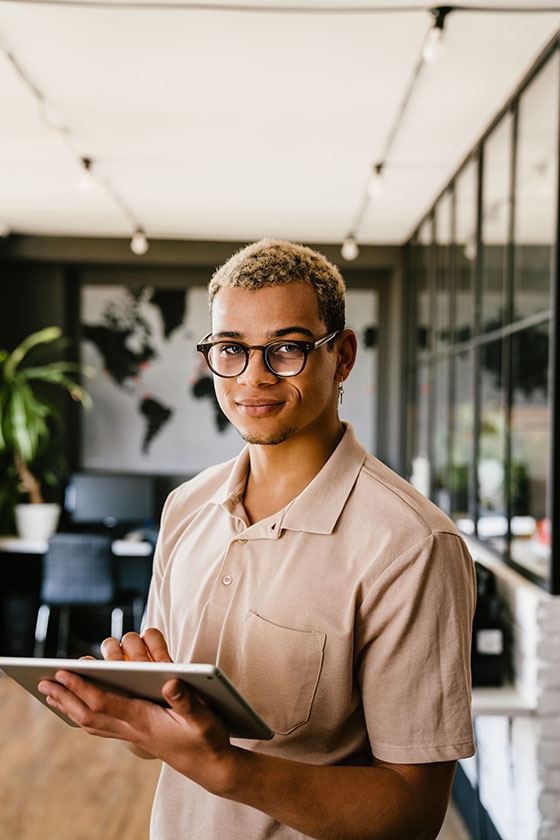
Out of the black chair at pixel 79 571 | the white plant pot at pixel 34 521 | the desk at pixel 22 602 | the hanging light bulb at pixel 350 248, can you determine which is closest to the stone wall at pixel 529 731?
the black chair at pixel 79 571

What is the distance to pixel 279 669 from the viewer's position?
1089mm

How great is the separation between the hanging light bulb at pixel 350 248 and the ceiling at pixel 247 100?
19.3 inches

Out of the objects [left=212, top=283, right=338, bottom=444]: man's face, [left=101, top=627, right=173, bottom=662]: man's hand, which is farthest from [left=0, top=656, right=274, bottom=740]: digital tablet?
[left=212, top=283, right=338, bottom=444]: man's face

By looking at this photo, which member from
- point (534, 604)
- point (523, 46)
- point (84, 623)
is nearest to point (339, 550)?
point (534, 604)

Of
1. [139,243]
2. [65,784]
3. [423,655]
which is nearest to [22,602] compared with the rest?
[65,784]

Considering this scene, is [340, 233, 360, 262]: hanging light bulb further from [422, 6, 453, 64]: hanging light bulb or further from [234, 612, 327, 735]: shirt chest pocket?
[234, 612, 327, 735]: shirt chest pocket

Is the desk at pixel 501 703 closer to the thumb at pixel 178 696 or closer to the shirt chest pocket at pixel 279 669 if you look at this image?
the shirt chest pocket at pixel 279 669

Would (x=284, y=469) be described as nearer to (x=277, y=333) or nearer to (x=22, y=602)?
(x=277, y=333)

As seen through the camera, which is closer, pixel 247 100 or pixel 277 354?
pixel 277 354

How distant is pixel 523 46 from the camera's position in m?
2.83

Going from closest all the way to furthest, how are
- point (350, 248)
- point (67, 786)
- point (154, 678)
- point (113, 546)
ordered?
1. point (154, 678)
2. point (67, 786)
3. point (113, 546)
4. point (350, 248)

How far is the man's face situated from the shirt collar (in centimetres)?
8

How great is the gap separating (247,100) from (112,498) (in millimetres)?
3406

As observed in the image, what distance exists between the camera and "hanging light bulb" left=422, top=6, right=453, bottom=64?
2.54m
